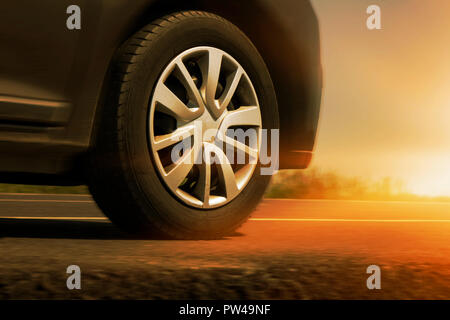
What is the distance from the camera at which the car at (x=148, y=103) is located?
9.84 ft

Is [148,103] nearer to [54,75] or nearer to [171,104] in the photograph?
[171,104]

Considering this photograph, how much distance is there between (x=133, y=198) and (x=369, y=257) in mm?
993

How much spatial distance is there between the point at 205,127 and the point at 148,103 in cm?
32

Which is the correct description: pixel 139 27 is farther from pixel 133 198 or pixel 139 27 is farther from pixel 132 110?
pixel 133 198

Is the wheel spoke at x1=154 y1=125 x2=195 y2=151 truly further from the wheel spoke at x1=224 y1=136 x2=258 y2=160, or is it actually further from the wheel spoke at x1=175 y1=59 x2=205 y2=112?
the wheel spoke at x1=224 y1=136 x2=258 y2=160

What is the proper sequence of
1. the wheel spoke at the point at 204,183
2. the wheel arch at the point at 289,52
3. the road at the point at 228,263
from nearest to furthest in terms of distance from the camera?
the road at the point at 228,263 → the wheel spoke at the point at 204,183 → the wheel arch at the point at 289,52

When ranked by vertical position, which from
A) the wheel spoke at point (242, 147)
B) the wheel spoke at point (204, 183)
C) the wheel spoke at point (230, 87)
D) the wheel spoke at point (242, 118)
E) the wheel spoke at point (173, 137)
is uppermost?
the wheel spoke at point (230, 87)

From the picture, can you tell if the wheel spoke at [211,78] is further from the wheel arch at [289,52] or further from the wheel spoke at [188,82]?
the wheel arch at [289,52]

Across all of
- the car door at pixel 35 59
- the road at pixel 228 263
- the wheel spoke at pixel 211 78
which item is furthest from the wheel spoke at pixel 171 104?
the road at pixel 228 263

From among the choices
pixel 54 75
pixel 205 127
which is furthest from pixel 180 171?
pixel 54 75

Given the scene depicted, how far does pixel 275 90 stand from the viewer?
4055 mm

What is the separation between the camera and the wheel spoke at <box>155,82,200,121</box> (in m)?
3.28

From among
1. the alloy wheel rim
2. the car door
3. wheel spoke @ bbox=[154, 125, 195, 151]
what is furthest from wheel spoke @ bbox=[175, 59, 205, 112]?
the car door
